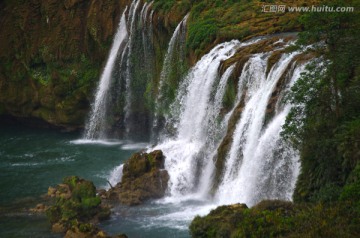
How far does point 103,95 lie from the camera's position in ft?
133

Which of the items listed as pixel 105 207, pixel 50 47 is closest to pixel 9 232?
pixel 105 207

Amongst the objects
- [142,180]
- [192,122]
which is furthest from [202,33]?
[142,180]

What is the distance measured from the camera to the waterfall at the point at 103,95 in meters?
40.4

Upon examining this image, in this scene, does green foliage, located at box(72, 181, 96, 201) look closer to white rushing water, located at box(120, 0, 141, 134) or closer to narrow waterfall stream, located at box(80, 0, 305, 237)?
narrow waterfall stream, located at box(80, 0, 305, 237)

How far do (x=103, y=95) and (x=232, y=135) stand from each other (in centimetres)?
1695

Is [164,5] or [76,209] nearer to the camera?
[76,209]

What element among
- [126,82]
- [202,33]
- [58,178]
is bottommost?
[58,178]

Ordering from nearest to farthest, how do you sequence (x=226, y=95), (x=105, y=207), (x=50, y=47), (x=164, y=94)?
(x=105, y=207), (x=226, y=95), (x=164, y=94), (x=50, y=47)

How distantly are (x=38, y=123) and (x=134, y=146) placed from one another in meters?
10.6

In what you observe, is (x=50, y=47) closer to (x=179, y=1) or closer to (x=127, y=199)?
(x=179, y=1)

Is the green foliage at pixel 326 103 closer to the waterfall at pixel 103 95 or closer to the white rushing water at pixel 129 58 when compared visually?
the white rushing water at pixel 129 58

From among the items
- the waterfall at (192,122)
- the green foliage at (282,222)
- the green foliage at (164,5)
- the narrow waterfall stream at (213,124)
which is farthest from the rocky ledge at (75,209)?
the green foliage at (164,5)

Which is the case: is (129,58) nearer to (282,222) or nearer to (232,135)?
(232,135)

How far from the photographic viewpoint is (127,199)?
26.0m
